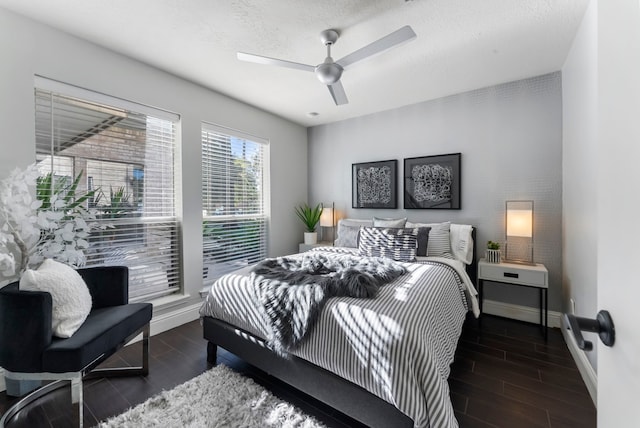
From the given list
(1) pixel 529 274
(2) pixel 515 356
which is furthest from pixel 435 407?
(1) pixel 529 274

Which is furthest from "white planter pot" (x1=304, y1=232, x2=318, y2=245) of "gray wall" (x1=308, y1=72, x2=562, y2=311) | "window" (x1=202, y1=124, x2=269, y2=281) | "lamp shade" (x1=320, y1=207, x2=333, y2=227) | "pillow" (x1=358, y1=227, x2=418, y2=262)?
"pillow" (x1=358, y1=227, x2=418, y2=262)

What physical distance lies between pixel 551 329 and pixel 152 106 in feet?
15.2

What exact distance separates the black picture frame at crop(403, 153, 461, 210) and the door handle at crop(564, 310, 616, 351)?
3.03 meters

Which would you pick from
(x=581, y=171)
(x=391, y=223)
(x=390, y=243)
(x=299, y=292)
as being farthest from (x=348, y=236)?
(x=581, y=171)

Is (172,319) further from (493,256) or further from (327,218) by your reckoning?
(493,256)

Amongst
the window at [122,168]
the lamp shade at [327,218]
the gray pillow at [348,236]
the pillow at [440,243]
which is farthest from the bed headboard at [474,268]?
the window at [122,168]

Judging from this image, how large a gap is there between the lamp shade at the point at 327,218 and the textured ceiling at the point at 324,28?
6.13 feet

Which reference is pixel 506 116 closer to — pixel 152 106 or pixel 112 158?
pixel 152 106

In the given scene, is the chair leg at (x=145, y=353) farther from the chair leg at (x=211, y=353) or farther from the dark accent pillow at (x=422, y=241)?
the dark accent pillow at (x=422, y=241)

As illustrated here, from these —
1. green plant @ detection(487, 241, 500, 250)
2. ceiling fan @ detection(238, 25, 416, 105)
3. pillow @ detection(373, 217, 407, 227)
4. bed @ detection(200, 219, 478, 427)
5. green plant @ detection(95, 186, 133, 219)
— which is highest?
ceiling fan @ detection(238, 25, 416, 105)

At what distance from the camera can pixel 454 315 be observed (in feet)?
6.90

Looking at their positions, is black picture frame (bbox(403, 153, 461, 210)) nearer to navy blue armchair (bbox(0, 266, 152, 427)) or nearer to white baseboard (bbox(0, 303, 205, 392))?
white baseboard (bbox(0, 303, 205, 392))

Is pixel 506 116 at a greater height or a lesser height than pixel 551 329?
greater

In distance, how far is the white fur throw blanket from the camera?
5.66 feet
